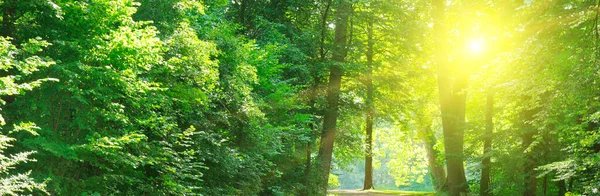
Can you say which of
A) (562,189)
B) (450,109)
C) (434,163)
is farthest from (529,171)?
(434,163)

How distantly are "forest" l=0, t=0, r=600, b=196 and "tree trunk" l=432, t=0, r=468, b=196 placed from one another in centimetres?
7

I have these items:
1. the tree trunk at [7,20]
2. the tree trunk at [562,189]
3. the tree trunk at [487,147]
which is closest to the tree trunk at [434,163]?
the tree trunk at [487,147]

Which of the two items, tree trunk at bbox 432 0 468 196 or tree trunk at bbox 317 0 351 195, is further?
tree trunk at bbox 317 0 351 195

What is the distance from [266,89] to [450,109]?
8.46 meters

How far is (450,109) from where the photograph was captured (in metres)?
21.5

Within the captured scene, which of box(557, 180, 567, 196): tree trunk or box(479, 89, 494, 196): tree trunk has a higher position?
box(479, 89, 494, 196): tree trunk

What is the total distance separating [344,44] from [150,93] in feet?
40.4

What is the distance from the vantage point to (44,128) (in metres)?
8.59

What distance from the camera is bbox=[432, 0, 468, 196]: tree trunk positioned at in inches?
811

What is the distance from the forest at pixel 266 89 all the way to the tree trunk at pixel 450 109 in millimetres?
72

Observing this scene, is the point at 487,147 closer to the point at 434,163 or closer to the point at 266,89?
the point at 266,89

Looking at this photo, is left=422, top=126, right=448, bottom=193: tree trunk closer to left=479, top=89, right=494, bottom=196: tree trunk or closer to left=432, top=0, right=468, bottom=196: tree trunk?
left=432, top=0, right=468, bottom=196: tree trunk

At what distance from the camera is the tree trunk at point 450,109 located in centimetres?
2061

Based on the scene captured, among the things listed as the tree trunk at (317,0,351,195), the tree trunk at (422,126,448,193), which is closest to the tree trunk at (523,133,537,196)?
the tree trunk at (317,0,351,195)
